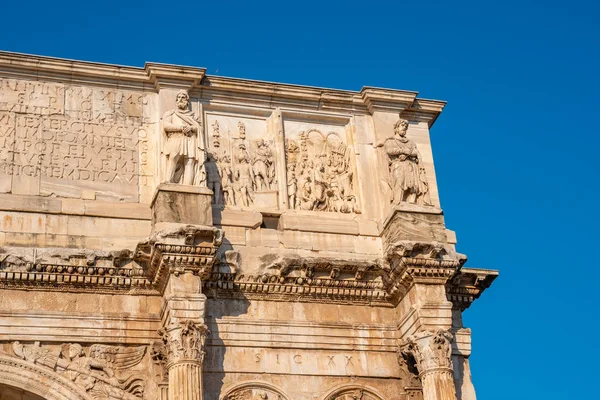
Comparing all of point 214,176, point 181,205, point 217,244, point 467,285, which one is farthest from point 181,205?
point 467,285

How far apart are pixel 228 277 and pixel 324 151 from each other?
316 cm

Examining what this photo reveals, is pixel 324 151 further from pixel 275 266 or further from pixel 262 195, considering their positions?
pixel 275 266

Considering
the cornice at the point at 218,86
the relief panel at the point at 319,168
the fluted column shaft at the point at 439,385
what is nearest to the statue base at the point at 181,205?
the relief panel at the point at 319,168

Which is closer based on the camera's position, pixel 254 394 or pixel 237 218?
pixel 254 394

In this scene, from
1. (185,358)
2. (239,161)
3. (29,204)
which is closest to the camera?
(185,358)

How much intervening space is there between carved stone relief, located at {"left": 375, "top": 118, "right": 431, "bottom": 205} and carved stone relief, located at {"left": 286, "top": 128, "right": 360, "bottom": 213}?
707 mm

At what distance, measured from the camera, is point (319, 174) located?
1675 cm

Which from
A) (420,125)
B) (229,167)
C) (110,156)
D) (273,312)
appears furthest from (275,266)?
(420,125)

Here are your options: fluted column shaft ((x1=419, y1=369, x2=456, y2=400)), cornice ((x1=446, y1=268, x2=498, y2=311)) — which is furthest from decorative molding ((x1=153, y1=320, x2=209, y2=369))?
cornice ((x1=446, y1=268, x2=498, y2=311))

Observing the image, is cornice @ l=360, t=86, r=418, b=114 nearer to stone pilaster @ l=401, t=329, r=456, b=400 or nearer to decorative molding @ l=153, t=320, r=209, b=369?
stone pilaster @ l=401, t=329, r=456, b=400

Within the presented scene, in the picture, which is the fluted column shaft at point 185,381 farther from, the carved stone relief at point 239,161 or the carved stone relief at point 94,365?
the carved stone relief at point 239,161

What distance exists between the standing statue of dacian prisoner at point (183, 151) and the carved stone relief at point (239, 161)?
0.51m

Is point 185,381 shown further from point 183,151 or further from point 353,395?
point 183,151

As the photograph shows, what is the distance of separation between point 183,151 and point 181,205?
0.99m
